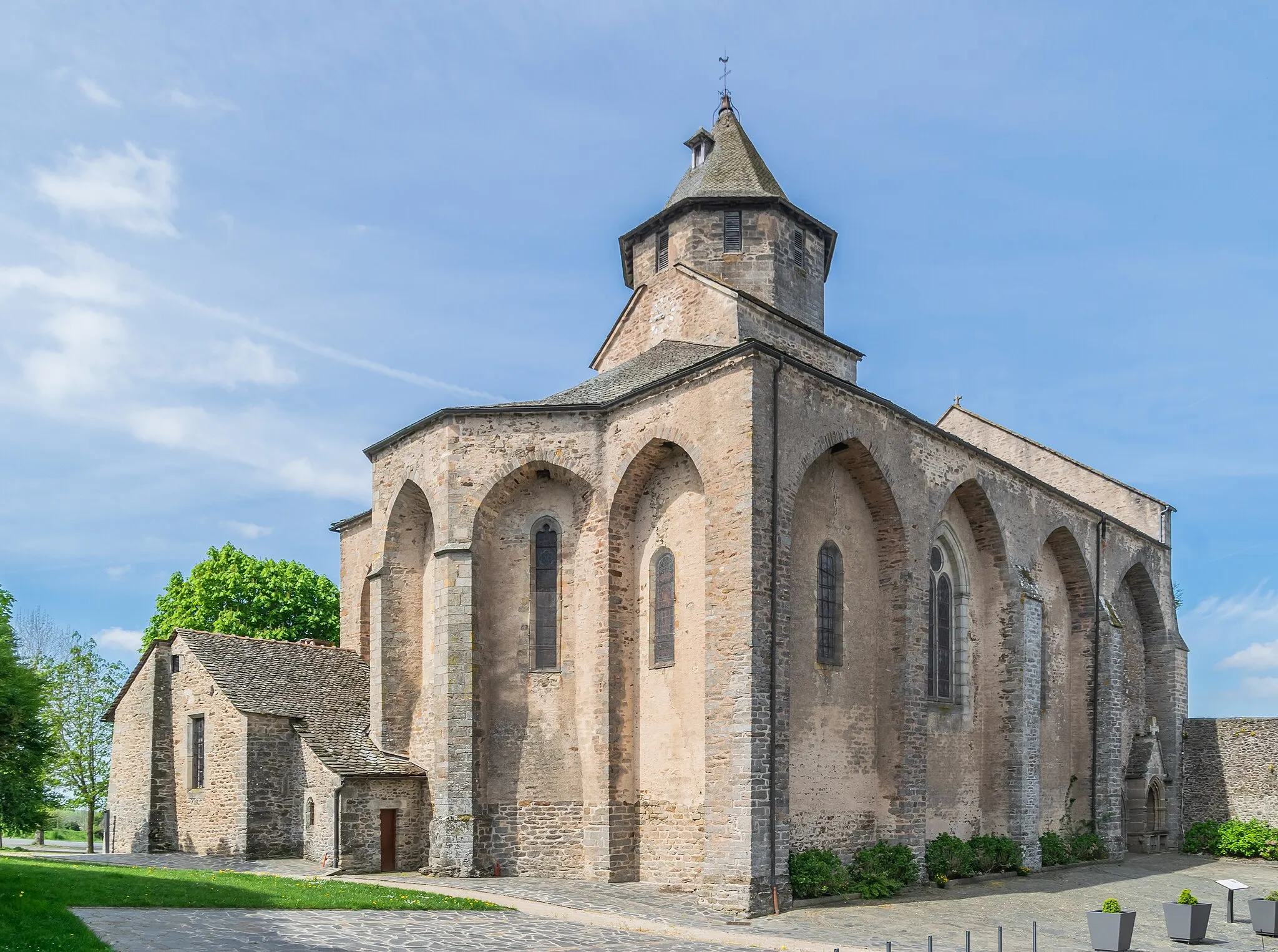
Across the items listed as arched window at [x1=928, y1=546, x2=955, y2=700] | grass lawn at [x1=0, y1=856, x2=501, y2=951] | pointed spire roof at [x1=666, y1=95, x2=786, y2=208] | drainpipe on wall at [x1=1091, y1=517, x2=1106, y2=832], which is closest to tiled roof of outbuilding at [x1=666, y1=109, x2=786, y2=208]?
pointed spire roof at [x1=666, y1=95, x2=786, y2=208]

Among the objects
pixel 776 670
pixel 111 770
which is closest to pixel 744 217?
pixel 776 670

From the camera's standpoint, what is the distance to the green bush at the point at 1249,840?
29.2 metres

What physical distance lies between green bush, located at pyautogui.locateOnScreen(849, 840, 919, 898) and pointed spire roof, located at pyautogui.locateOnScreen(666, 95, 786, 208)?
15.2 meters

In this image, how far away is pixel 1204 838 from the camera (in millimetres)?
30422

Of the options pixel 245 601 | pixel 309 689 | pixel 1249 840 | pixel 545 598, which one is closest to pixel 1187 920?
pixel 545 598

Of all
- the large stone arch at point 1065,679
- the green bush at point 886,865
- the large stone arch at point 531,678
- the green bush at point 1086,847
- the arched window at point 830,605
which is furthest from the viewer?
the large stone arch at point 1065,679

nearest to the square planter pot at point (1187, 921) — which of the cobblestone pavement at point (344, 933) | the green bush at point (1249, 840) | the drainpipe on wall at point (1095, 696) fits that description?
the cobblestone pavement at point (344, 933)

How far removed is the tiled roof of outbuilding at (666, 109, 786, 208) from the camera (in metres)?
26.4

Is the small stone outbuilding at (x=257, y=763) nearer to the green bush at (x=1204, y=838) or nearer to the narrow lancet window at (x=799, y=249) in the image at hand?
the narrow lancet window at (x=799, y=249)

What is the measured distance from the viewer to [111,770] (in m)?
28.1

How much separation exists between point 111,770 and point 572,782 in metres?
15.0

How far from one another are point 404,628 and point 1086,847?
1741cm

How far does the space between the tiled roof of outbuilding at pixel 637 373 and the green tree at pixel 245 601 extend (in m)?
17.3

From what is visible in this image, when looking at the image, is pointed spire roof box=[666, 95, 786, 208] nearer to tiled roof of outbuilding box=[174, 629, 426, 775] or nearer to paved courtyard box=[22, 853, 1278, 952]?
tiled roof of outbuilding box=[174, 629, 426, 775]
